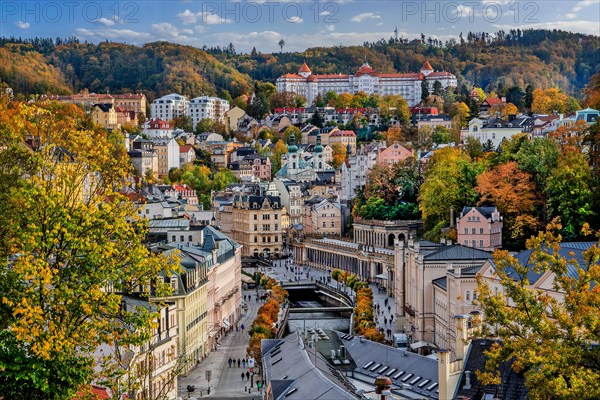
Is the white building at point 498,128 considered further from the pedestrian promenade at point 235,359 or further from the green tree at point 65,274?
the green tree at point 65,274

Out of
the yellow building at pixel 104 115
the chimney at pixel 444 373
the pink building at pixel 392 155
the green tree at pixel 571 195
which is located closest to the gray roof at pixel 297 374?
the chimney at pixel 444 373

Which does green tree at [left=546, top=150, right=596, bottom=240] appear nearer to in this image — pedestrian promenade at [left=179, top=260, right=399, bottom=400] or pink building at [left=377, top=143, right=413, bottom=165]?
pedestrian promenade at [left=179, top=260, right=399, bottom=400]

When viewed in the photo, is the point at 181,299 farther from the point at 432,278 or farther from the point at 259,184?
the point at 259,184

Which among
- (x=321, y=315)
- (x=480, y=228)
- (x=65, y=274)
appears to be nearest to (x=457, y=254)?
(x=480, y=228)

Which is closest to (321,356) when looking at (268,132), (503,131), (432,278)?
(432,278)

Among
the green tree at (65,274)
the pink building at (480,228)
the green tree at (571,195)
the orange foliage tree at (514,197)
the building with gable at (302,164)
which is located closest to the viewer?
the green tree at (65,274)
